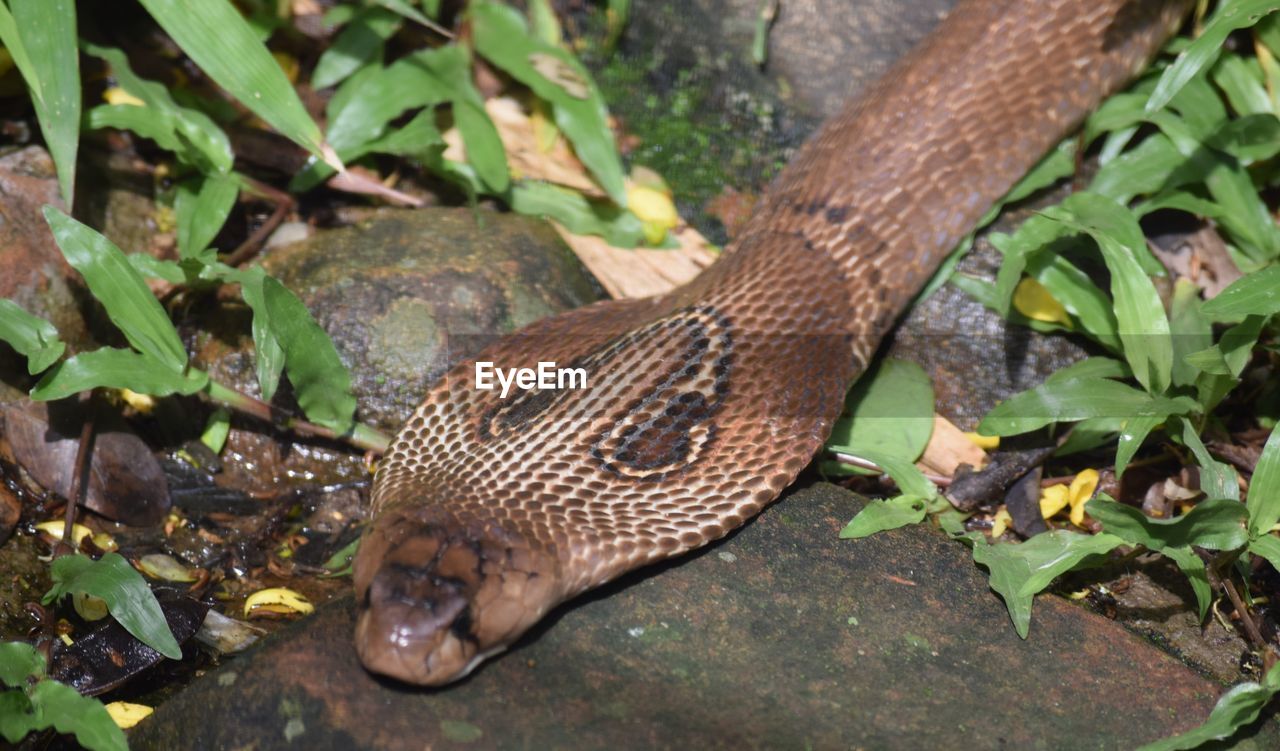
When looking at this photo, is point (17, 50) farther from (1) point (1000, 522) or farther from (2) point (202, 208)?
(1) point (1000, 522)

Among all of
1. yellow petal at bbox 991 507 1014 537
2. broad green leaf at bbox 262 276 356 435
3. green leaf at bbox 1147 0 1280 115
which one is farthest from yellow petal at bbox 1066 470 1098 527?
broad green leaf at bbox 262 276 356 435

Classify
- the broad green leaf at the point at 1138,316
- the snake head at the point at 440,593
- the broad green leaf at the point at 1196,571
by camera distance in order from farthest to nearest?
the broad green leaf at the point at 1138,316 < the broad green leaf at the point at 1196,571 < the snake head at the point at 440,593

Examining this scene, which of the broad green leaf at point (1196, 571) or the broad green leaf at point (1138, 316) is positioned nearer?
the broad green leaf at point (1196, 571)

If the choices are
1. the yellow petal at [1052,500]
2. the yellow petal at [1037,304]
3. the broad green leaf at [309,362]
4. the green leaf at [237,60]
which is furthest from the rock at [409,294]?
the yellow petal at [1052,500]

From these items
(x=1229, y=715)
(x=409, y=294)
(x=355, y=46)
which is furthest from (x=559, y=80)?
(x=1229, y=715)

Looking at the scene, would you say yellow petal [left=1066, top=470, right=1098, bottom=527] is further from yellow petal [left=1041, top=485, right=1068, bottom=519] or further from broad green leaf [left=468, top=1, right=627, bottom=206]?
broad green leaf [left=468, top=1, right=627, bottom=206]

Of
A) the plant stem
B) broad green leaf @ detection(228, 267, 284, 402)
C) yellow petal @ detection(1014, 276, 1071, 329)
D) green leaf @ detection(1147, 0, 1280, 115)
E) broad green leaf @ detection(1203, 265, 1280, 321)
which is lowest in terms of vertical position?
the plant stem

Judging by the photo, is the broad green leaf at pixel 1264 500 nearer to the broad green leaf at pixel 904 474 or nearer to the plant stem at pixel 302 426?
the broad green leaf at pixel 904 474
